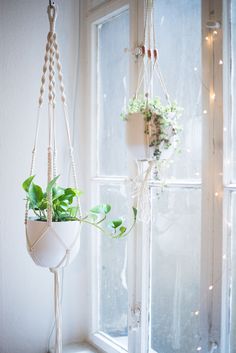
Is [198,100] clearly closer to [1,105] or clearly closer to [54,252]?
[54,252]

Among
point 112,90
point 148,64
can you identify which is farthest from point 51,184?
point 112,90

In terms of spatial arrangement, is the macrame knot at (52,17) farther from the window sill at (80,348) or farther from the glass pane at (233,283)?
the window sill at (80,348)

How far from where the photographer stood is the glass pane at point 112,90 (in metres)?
A: 2.19

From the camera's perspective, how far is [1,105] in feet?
7.21

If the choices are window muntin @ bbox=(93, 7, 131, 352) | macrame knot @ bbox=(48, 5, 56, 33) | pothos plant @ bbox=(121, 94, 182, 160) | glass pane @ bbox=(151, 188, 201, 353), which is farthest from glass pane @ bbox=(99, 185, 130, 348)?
macrame knot @ bbox=(48, 5, 56, 33)

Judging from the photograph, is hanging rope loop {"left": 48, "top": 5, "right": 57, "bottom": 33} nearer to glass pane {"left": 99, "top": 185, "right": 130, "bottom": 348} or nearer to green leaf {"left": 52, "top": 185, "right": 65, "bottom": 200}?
green leaf {"left": 52, "top": 185, "right": 65, "bottom": 200}

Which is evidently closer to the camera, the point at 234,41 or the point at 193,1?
the point at 234,41

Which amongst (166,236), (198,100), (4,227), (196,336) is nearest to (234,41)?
(198,100)

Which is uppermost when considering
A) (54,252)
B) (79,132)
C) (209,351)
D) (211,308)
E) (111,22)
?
(111,22)

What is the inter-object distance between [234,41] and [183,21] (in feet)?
1.04

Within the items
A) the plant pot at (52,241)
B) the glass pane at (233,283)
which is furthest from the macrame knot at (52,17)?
the glass pane at (233,283)

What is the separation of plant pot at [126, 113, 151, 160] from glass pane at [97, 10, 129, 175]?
1.73 feet

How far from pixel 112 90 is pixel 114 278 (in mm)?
1002

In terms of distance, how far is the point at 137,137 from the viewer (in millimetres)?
1607
